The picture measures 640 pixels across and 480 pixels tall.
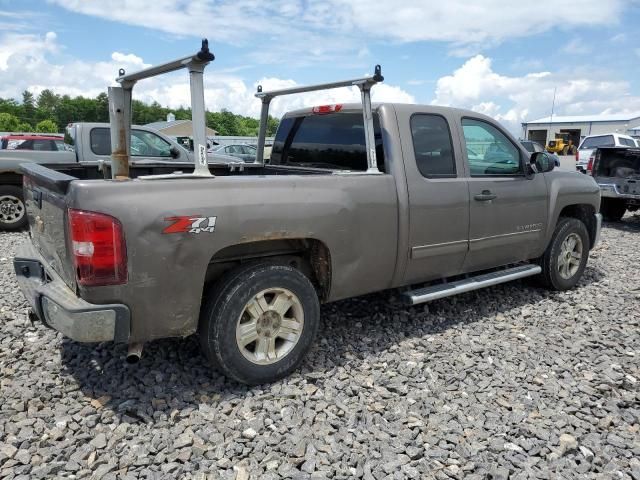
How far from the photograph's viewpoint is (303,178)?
3488mm

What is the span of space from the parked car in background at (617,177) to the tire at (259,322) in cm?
861

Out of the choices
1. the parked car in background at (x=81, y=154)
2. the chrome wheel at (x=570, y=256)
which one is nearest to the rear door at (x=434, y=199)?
the chrome wheel at (x=570, y=256)

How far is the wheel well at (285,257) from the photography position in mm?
3391

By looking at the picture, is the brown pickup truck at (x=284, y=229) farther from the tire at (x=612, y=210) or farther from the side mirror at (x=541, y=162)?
the tire at (x=612, y=210)

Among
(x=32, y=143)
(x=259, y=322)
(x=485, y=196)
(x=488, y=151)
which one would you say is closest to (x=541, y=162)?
(x=488, y=151)

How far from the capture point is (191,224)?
298cm

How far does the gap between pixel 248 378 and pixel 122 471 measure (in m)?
0.95

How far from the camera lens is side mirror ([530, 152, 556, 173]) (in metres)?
4.98

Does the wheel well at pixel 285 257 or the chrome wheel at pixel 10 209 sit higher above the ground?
the wheel well at pixel 285 257

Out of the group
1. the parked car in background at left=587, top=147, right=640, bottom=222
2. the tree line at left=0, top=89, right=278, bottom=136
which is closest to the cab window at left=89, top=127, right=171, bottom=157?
the parked car in background at left=587, top=147, right=640, bottom=222

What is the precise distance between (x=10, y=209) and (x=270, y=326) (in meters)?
7.18

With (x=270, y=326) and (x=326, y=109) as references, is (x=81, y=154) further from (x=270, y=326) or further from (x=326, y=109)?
(x=270, y=326)

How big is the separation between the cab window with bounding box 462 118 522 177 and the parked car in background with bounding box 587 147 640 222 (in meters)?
6.21

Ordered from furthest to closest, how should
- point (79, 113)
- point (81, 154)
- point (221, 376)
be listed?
point (79, 113)
point (81, 154)
point (221, 376)
